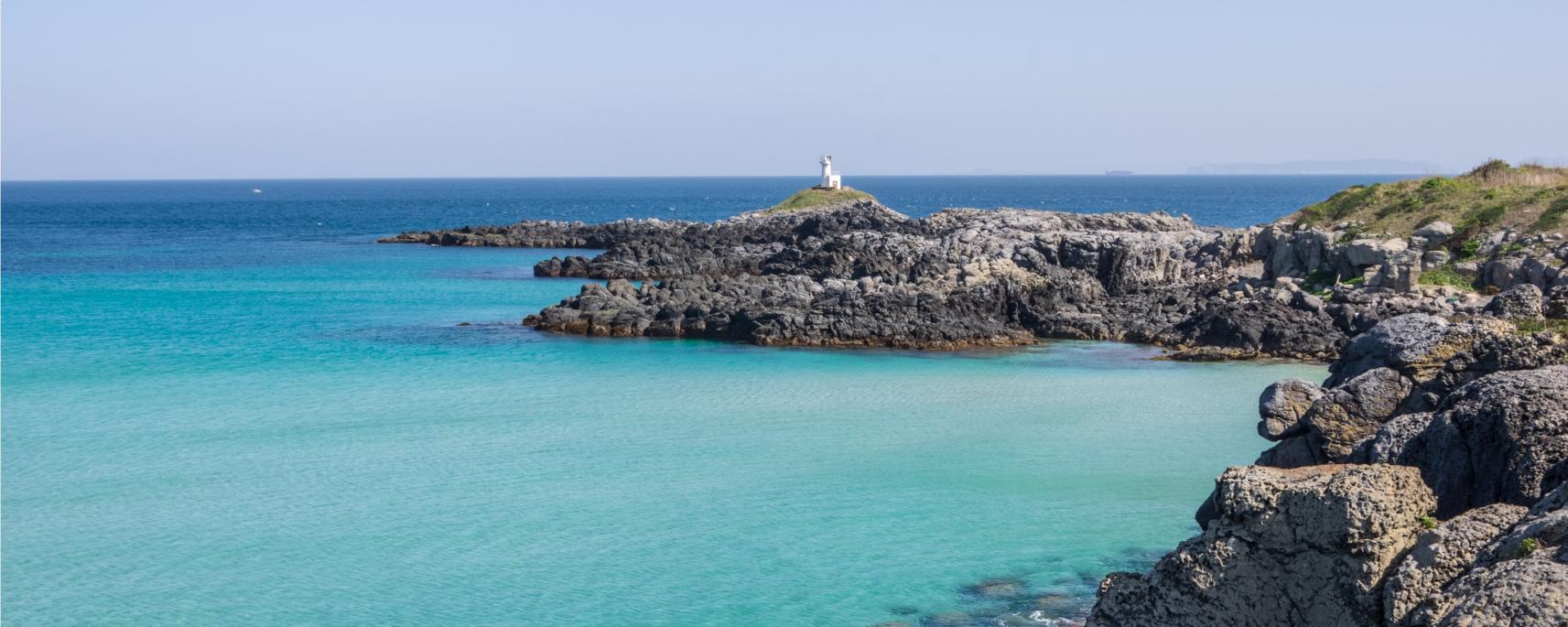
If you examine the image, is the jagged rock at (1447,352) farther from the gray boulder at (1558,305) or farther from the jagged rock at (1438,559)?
the jagged rock at (1438,559)

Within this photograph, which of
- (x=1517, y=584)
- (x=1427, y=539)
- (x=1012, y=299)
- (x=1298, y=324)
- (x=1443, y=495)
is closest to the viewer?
(x=1517, y=584)

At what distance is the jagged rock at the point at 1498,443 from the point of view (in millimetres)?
8453

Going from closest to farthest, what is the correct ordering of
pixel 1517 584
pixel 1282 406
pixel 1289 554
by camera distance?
pixel 1517 584 → pixel 1289 554 → pixel 1282 406

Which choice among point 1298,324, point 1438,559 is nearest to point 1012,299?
point 1298,324

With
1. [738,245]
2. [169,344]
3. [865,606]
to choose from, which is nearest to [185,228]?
[738,245]

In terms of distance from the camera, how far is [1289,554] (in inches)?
318

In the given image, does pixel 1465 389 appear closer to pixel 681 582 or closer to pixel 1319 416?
pixel 1319 416

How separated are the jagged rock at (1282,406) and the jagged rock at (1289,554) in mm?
4929

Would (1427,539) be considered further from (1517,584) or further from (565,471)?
(565,471)

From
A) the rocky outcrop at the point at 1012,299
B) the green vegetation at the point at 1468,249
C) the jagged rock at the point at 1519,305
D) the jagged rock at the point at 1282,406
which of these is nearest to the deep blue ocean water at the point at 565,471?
the rocky outcrop at the point at 1012,299

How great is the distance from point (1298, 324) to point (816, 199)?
183 ft

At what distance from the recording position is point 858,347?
31875mm

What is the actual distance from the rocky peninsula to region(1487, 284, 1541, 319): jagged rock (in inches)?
1.8

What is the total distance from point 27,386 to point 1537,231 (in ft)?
115
